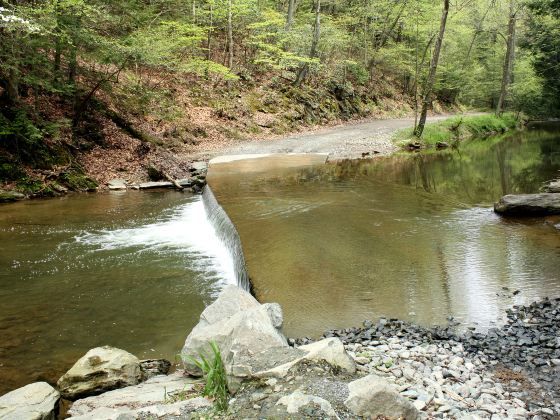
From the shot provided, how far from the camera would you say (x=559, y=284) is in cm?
607

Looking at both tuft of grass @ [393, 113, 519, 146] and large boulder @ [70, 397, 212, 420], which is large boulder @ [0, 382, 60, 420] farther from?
tuft of grass @ [393, 113, 519, 146]

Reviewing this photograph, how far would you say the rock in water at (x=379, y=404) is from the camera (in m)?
3.13

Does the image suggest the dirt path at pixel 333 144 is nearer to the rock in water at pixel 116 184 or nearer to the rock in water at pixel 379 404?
→ the rock in water at pixel 116 184

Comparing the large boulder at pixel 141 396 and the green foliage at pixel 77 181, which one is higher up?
the green foliage at pixel 77 181

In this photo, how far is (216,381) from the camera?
3859 millimetres

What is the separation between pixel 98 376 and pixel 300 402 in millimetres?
2651

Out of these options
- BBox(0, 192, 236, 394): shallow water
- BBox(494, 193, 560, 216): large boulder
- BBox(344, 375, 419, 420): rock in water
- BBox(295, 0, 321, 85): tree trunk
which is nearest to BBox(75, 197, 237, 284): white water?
BBox(0, 192, 236, 394): shallow water

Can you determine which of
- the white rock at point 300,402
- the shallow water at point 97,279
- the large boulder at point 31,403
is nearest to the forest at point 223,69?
the shallow water at point 97,279

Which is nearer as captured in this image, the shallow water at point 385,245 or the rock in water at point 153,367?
the rock in water at point 153,367

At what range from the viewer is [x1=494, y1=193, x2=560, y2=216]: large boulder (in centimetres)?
947

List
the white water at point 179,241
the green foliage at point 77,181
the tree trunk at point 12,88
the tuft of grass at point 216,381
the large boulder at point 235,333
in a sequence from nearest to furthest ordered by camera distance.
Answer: the tuft of grass at point 216,381
the large boulder at point 235,333
the white water at point 179,241
the tree trunk at point 12,88
the green foliage at point 77,181

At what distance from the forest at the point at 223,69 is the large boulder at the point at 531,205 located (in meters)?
10.1

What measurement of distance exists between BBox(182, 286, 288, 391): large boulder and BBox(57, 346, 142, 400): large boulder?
73cm

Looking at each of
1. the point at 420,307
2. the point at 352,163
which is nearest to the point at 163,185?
the point at 352,163
